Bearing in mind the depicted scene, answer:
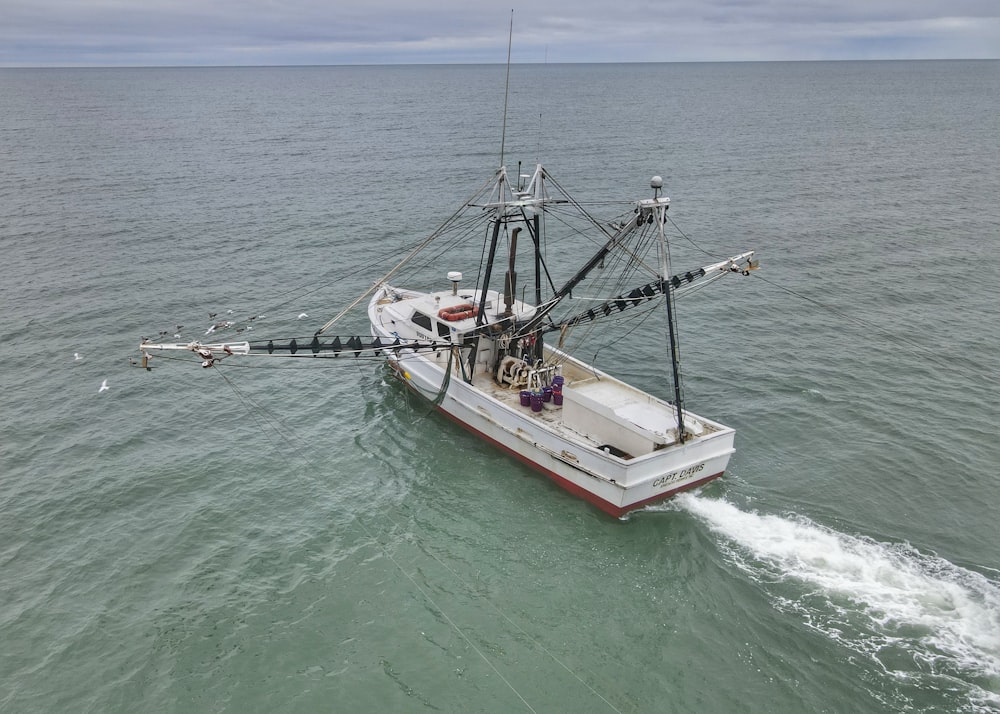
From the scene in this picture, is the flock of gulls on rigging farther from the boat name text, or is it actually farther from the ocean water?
the boat name text

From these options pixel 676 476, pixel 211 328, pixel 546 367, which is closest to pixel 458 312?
pixel 546 367

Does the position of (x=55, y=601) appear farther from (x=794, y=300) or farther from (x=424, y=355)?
(x=794, y=300)

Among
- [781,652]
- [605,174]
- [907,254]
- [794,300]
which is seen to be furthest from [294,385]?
[605,174]

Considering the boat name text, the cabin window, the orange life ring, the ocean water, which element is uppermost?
the orange life ring

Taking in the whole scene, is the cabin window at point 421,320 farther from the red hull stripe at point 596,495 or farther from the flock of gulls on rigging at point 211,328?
the flock of gulls on rigging at point 211,328

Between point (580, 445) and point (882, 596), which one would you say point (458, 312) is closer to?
point (580, 445)

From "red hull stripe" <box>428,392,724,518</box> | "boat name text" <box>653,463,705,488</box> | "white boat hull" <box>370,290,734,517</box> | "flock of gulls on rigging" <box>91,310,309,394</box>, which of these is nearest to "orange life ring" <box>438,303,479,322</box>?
"white boat hull" <box>370,290,734,517</box>
